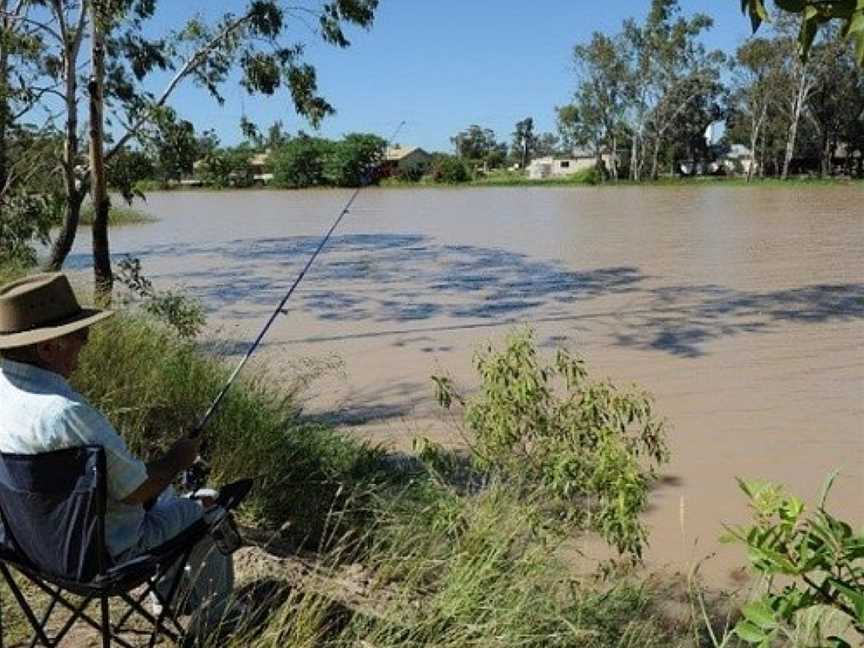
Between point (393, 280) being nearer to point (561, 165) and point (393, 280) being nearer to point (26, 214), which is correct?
point (26, 214)

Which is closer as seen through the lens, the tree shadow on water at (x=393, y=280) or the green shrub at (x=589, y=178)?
the tree shadow on water at (x=393, y=280)

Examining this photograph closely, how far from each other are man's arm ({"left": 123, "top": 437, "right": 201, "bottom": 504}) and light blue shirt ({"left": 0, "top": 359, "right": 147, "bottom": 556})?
2 cm

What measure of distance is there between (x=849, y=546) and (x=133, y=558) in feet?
5.61

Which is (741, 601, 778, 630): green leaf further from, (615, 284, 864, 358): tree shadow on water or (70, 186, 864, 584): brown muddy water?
(615, 284, 864, 358): tree shadow on water

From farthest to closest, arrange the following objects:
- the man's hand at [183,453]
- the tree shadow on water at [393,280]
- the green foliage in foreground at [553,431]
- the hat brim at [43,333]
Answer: the tree shadow on water at [393,280] < the green foliage in foreground at [553,431] < the man's hand at [183,453] < the hat brim at [43,333]

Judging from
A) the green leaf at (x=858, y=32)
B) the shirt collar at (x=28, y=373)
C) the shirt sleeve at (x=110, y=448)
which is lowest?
the shirt sleeve at (x=110, y=448)

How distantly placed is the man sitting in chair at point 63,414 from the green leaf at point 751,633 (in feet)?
4.93

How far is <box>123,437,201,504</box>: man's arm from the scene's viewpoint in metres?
2.34

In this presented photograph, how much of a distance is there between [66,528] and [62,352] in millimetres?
443

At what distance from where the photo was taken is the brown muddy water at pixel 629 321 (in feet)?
21.2

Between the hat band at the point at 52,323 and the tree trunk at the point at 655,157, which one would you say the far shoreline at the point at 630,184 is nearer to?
the tree trunk at the point at 655,157

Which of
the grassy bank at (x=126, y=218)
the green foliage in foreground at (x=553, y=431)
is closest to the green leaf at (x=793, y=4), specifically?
the green foliage in foreground at (x=553, y=431)

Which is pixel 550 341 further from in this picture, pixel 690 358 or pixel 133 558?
pixel 133 558

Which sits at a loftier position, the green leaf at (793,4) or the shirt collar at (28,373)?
the green leaf at (793,4)
